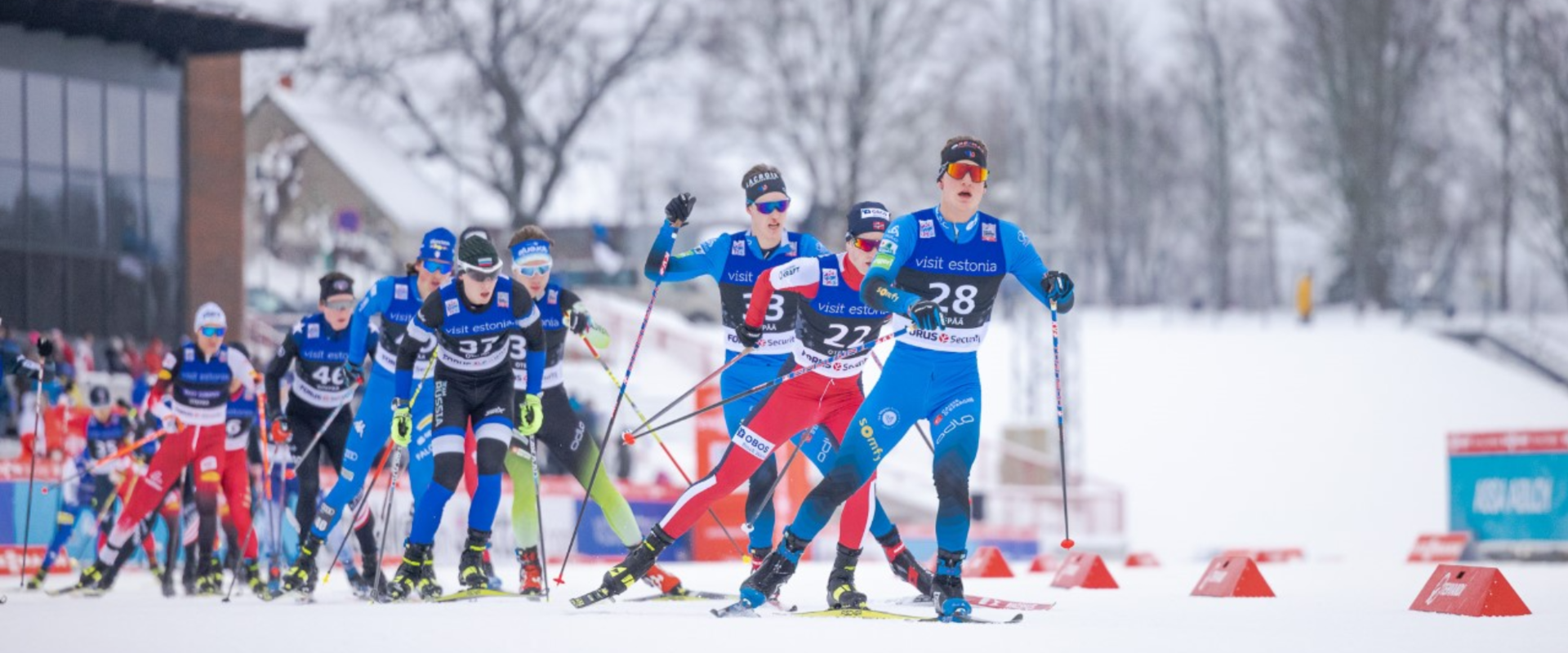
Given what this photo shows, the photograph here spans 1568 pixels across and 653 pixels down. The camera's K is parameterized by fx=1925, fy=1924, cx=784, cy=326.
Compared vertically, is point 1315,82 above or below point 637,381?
above

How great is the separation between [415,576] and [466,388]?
1.06 metres

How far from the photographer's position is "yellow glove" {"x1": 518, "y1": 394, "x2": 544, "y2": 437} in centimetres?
1030

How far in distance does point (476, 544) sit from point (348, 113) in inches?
1690

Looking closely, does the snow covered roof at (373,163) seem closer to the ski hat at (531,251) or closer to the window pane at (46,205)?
the window pane at (46,205)

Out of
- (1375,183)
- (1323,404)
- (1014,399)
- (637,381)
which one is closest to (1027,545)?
(1014,399)

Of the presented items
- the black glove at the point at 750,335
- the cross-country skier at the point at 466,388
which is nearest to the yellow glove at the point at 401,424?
the cross-country skier at the point at 466,388

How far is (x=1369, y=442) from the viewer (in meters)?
35.1

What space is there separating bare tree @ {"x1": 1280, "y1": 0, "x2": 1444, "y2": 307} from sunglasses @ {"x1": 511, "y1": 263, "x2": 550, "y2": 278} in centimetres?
4095

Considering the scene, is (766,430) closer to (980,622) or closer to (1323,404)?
(980,622)

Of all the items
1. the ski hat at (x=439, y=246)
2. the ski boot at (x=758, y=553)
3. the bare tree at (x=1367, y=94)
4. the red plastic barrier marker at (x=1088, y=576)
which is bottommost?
the red plastic barrier marker at (x=1088, y=576)

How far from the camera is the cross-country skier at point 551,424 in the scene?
11094 mm

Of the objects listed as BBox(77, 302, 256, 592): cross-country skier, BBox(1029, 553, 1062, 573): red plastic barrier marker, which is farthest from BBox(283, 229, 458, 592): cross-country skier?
BBox(1029, 553, 1062, 573): red plastic barrier marker

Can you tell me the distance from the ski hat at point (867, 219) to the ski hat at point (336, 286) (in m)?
3.98

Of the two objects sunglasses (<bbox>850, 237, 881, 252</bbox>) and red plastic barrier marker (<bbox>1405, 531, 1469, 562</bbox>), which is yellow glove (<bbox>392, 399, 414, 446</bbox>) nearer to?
sunglasses (<bbox>850, 237, 881, 252</bbox>)
